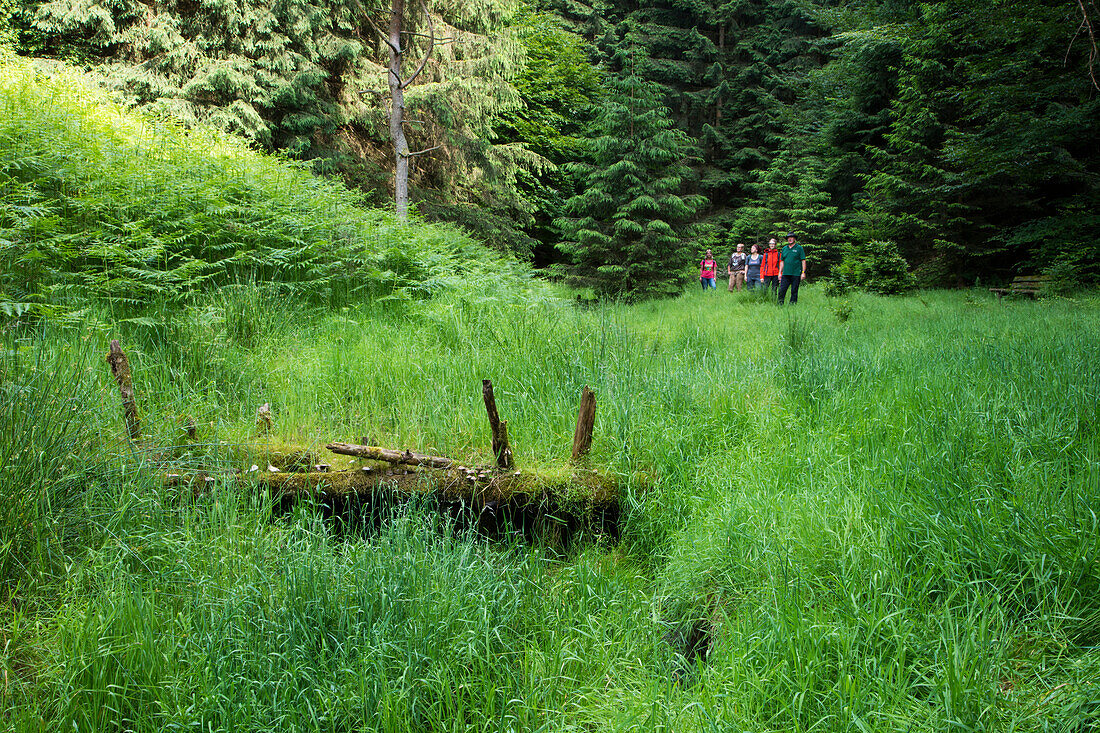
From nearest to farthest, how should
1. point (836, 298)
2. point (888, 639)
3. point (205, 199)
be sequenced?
point (888, 639), point (205, 199), point (836, 298)

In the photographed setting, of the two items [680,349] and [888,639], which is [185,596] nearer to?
[888,639]

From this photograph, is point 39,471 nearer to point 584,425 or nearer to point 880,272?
point 584,425

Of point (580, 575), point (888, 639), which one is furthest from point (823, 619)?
point (580, 575)

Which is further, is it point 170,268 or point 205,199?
point 205,199

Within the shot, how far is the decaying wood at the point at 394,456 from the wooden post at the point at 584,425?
85 cm

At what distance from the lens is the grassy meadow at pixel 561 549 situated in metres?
2.09

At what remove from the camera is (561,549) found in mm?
3848

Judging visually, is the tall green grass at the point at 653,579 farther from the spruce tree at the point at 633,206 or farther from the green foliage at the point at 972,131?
the green foliage at the point at 972,131

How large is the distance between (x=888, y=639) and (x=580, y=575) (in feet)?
4.72

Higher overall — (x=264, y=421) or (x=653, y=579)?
(x=264, y=421)

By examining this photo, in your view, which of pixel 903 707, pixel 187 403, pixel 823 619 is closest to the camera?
pixel 903 707

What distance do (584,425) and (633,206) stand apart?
11.1 meters

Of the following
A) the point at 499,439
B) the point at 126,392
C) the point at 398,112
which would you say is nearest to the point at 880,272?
the point at 398,112

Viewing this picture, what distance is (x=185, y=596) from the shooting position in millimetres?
2475
